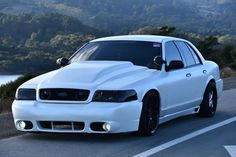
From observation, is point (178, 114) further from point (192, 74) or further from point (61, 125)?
point (61, 125)

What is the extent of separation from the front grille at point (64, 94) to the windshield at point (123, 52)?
1.49 metres

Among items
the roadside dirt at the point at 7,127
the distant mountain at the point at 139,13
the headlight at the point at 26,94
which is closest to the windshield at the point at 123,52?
the roadside dirt at the point at 7,127

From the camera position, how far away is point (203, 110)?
1203 cm

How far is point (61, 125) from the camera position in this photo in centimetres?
923

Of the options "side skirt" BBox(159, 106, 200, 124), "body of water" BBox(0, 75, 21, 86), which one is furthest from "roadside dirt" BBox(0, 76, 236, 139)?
"body of water" BBox(0, 75, 21, 86)

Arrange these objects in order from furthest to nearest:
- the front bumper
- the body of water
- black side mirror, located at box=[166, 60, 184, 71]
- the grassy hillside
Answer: the grassy hillside, the body of water, black side mirror, located at box=[166, 60, 184, 71], the front bumper

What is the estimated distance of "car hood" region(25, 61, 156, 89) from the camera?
921cm

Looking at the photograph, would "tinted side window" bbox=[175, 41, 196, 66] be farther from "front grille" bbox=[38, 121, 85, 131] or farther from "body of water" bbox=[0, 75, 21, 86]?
"body of water" bbox=[0, 75, 21, 86]

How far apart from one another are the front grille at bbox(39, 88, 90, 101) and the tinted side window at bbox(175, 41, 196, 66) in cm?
277

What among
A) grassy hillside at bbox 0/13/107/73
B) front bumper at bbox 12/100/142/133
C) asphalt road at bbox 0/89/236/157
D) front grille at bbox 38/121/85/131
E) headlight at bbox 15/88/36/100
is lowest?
grassy hillside at bbox 0/13/107/73

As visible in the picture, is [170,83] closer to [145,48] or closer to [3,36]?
[145,48]

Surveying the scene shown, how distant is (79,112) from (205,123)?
10.2 feet

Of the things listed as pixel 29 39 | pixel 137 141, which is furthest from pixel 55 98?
pixel 29 39

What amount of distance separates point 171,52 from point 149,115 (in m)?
1.67
